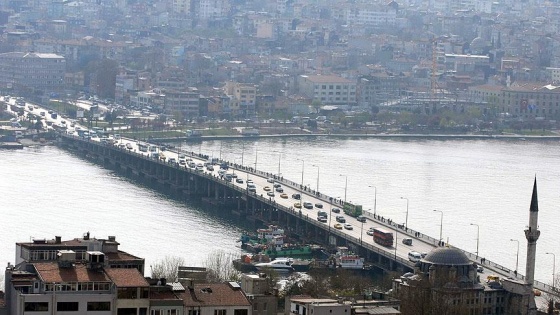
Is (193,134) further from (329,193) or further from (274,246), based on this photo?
(274,246)

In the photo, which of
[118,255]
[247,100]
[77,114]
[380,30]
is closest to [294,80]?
[247,100]

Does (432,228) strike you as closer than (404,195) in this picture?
Yes

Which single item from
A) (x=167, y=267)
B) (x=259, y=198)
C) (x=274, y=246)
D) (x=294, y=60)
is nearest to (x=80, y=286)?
(x=167, y=267)

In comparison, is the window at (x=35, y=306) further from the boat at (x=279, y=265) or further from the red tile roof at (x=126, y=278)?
the boat at (x=279, y=265)

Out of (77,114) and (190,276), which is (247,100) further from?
(190,276)

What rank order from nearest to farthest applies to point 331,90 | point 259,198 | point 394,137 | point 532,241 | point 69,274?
1. point 69,274
2. point 532,241
3. point 259,198
4. point 394,137
5. point 331,90

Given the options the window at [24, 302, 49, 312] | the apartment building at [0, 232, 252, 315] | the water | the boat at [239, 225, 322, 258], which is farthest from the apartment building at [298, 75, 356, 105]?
the window at [24, 302, 49, 312]
